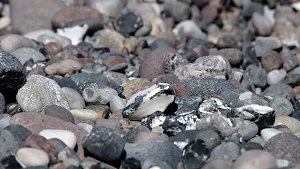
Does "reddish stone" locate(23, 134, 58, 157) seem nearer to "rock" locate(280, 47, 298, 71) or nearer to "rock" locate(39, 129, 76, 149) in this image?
"rock" locate(39, 129, 76, 149)

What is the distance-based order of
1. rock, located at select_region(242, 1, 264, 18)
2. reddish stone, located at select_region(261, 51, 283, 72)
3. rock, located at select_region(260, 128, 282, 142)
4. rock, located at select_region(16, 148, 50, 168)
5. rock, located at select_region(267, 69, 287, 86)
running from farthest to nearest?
1. rock, located at select_region(242, 1, 264, 18)
2. reddish stone, located at select_region(261, 51, 283, 72)
3. rock, located at select_region(267, 69, 287, 86)
4. rock, located at select_region(260, 128, 282, 142)
5. rock, located at select_region(16, 148, 50, 168)

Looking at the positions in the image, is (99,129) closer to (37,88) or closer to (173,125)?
(173,125)

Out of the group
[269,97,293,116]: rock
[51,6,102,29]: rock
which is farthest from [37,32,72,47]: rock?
[269,97,293,116]: rock

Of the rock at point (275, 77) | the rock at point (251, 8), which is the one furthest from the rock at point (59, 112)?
the rock at point (251, 8)

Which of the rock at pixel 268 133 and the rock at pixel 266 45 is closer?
the rock at pixel 268 133

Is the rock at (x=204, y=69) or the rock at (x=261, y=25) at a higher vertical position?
the rock at (x=204, y=69)

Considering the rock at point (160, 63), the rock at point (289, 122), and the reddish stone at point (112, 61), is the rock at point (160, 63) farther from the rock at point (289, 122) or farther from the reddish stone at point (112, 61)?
the rock at point (289, 122)

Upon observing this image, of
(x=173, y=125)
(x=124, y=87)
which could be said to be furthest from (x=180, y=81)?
(x=173, y=125)
